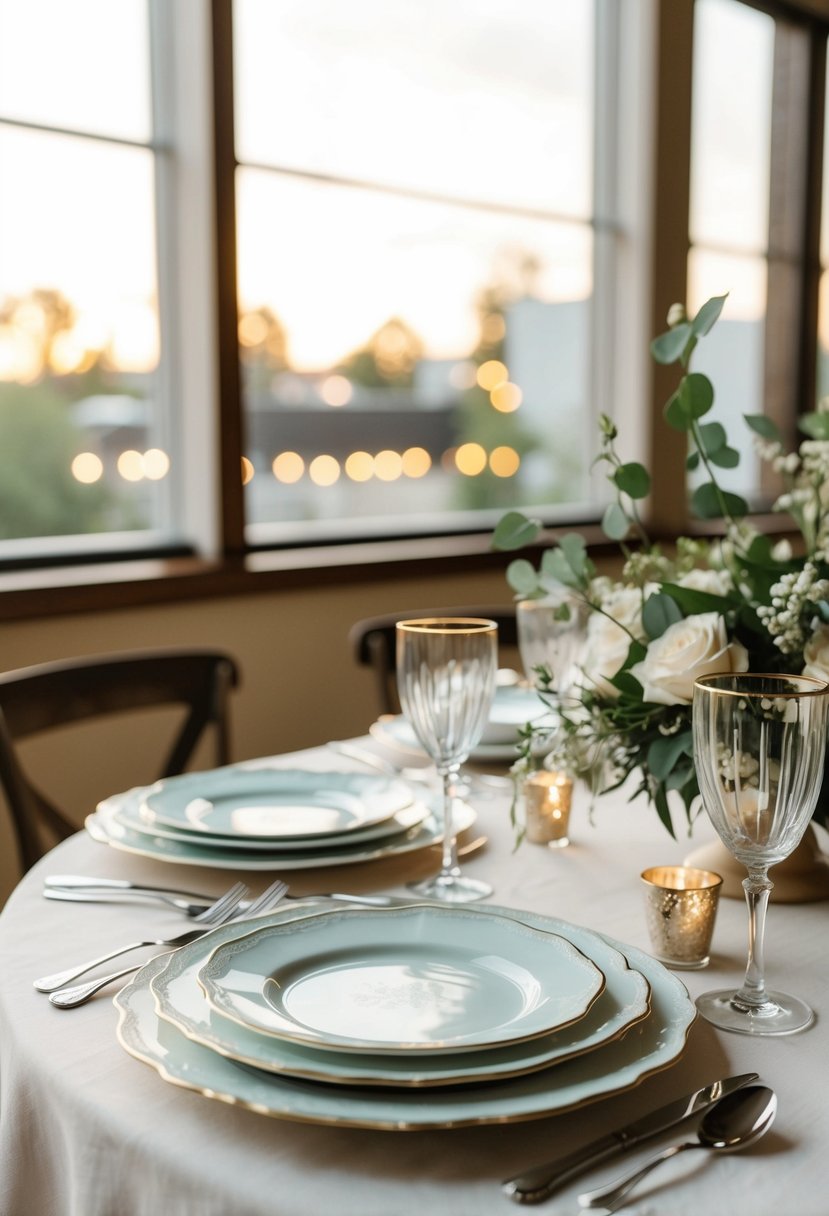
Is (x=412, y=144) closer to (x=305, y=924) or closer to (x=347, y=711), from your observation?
(x=347, y=711)

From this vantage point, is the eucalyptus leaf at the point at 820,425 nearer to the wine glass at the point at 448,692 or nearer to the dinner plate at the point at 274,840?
the wine glass at the point at 448,692

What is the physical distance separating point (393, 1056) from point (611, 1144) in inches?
4.7

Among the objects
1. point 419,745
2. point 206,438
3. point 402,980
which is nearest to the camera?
point 402,980

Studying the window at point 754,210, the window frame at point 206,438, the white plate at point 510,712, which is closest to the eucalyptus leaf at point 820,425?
the white plate at point 510,712

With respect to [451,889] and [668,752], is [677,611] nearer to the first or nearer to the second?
[668,752]

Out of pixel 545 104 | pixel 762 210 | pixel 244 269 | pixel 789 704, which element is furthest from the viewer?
pixel 762 210

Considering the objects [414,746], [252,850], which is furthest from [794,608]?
[414,746]

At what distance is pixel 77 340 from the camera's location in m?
2.43

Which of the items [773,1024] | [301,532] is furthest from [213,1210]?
[301,532]

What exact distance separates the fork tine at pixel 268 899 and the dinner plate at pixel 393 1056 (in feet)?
0.58

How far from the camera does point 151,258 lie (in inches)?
100

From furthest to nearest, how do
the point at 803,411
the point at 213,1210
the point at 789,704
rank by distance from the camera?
the point at 803,411 → the point at 789,704 → the point at 213,1210

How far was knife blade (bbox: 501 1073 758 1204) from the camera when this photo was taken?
0.58 metres

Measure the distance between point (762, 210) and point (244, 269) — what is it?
227cm
